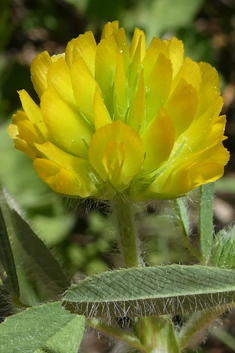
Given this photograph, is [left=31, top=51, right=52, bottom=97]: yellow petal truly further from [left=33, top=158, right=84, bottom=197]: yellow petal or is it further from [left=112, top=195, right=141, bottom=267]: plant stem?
[left=112, top=195, right=141, bottom=267]: plant stem

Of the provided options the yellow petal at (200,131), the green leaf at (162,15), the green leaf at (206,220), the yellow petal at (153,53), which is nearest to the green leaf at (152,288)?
the yellow petal at (200,131)

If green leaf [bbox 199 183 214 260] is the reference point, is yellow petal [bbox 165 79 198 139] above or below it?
above

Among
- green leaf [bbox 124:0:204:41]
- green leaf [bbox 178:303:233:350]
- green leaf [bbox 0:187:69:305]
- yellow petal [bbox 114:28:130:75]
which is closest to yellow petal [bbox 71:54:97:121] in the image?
yellow petal [bbox 114:28:130:75]

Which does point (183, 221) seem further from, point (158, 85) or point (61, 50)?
point (61, 50)

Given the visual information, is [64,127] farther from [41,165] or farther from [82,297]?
[82,297]

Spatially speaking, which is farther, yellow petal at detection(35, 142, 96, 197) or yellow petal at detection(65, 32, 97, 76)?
yellow petal at detection(65, 32, 97, 76)

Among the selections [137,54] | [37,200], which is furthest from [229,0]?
[137,54]

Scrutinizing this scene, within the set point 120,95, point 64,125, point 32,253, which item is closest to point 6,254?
point 32,253

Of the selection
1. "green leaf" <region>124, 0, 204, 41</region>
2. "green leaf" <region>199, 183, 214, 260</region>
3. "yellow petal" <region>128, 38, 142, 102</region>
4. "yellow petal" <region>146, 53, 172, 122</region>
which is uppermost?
"green leaf" <region>124, 0, 204, 41</region>
